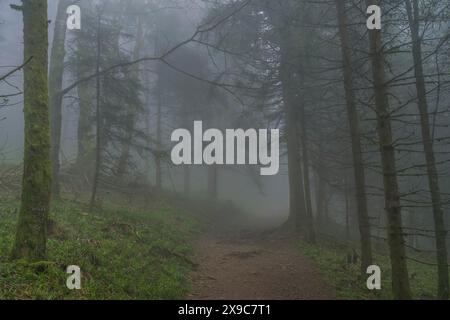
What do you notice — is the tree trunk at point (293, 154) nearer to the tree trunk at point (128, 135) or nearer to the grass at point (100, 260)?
the grass at point (100, 260)

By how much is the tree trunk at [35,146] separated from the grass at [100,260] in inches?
17.3

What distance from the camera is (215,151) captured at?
3066cm

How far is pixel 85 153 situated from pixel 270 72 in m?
10.3

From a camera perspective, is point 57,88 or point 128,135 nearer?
point 57,88

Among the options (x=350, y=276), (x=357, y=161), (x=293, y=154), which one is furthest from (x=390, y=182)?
(x=293, y=154)

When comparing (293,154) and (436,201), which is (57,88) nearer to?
(293,154)

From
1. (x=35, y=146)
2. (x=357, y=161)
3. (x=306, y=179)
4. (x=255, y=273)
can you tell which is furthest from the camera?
(x=306, y=179)

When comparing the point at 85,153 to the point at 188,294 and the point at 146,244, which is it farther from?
the point at 188,294

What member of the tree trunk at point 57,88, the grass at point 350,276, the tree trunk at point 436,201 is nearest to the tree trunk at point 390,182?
the grass at point 350,276

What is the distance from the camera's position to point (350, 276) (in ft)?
39.7

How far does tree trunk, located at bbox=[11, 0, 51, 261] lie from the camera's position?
7.38 metres

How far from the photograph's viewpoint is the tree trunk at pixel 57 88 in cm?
1527

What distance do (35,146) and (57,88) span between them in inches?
397

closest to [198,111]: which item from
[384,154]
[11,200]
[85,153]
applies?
[85,153]
